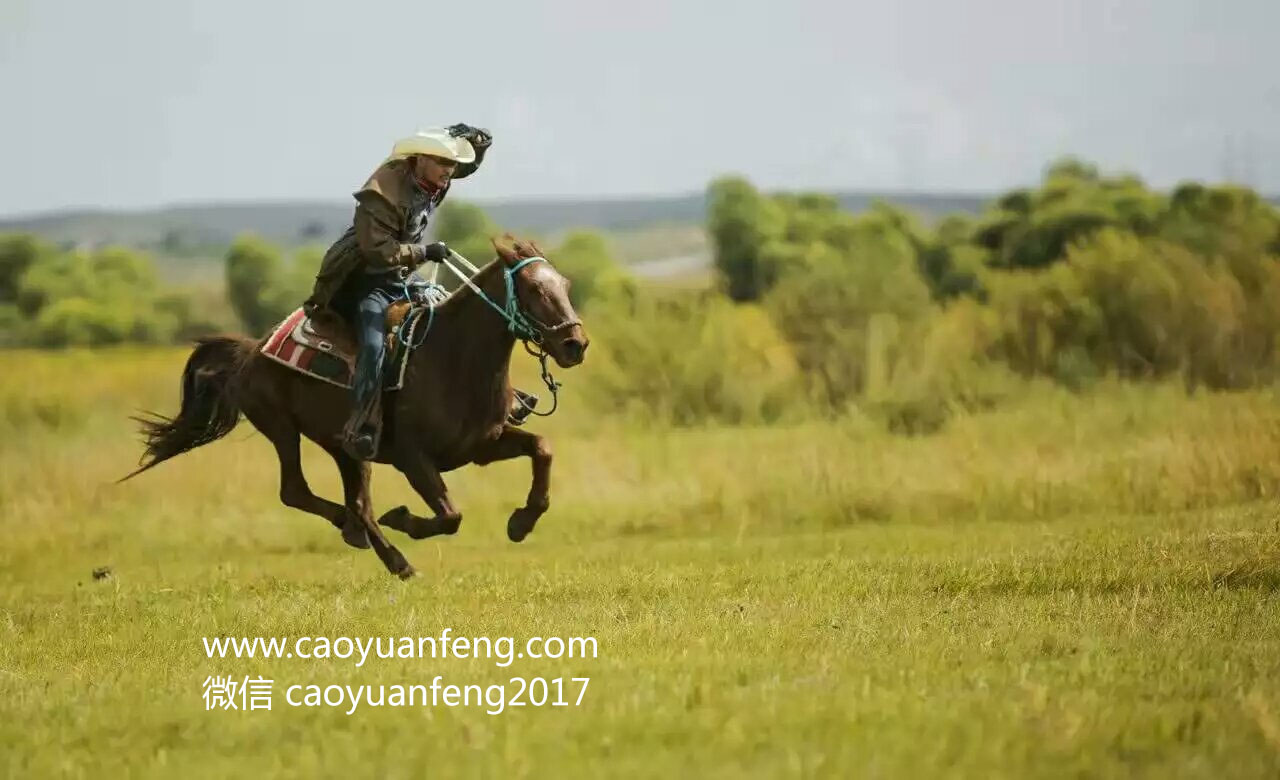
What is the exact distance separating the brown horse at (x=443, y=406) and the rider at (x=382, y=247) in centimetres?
27

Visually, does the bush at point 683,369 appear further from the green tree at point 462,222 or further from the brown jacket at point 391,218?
the green tree at point 462,222

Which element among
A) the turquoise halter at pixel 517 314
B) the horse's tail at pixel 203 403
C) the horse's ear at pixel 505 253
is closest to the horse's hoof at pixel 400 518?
the turquoise halter at pixel 517 314

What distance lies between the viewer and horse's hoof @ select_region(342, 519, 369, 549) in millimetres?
13312

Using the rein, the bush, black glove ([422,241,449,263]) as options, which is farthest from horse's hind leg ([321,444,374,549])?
the bush

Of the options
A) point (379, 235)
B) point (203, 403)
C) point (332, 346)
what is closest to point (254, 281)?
point (203, 403)

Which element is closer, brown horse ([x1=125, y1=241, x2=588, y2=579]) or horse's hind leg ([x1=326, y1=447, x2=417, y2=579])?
brown horse ([x1=125, y1=241, x2=588, y2=579])

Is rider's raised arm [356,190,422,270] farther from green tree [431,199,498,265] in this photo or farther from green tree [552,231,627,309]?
green tree [431,199,498,265]

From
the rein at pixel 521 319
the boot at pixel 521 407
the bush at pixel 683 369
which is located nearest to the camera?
the rein at pixel 521 319

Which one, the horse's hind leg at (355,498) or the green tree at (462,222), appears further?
the green tree at (462,222)

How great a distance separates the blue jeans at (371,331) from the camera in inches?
488

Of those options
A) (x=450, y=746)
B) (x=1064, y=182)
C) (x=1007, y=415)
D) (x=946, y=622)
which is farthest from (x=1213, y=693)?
(x=1064, y=182)

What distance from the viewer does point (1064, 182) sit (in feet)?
268

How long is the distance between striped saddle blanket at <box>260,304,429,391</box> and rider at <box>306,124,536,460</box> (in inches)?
4.6

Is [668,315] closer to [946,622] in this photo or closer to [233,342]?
[233,342]
